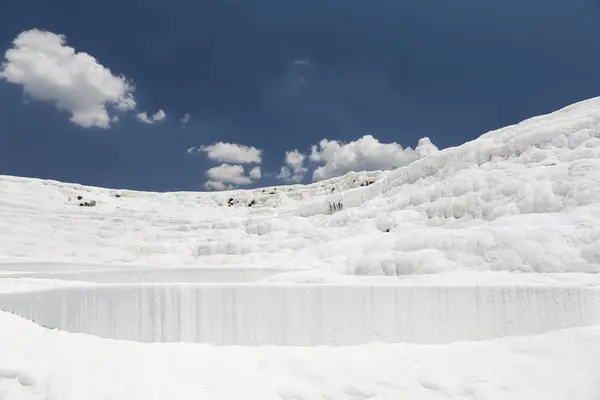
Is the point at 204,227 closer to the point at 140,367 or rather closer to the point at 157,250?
the point at 157,250

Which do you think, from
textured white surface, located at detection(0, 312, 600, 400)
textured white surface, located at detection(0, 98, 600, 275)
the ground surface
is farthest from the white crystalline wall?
textured white surface, located at detection(0, 98, 600, 275)

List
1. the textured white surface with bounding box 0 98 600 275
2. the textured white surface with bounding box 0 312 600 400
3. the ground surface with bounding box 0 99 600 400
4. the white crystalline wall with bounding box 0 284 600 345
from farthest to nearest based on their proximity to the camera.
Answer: the textured white surface with bounding box 0 98 600 275 → the white crystalline wall with bounding box 0 284 600 345 → the ground surface with bounding box 0 99 600 400 → the textured white surface with bounding box 0 312 600 400

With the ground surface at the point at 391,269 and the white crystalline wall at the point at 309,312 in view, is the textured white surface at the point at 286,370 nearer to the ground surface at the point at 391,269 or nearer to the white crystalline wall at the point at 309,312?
the ground surface at the point at 391,269

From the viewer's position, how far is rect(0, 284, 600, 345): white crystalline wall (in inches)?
224

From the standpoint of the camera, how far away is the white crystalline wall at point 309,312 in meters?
5.69

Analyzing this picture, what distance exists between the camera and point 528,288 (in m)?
5.73

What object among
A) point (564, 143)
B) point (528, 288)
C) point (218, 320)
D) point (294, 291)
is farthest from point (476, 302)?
point (564, 143)

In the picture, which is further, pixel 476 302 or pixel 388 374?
pixel 476 302

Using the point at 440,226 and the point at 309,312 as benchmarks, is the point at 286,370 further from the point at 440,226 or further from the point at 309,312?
the point at 440,226

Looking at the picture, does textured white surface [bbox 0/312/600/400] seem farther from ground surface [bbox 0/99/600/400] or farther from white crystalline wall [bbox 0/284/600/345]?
white crystalline wall [bbox 0/284/600/345]

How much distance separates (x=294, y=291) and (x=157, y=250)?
14.4m

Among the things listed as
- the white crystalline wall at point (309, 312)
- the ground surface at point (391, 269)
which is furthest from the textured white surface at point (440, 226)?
the white crystalline wall at point (309, 312)

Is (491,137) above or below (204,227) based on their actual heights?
above

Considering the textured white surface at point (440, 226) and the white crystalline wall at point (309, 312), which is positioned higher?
the textured white surface at point (440, 226)
